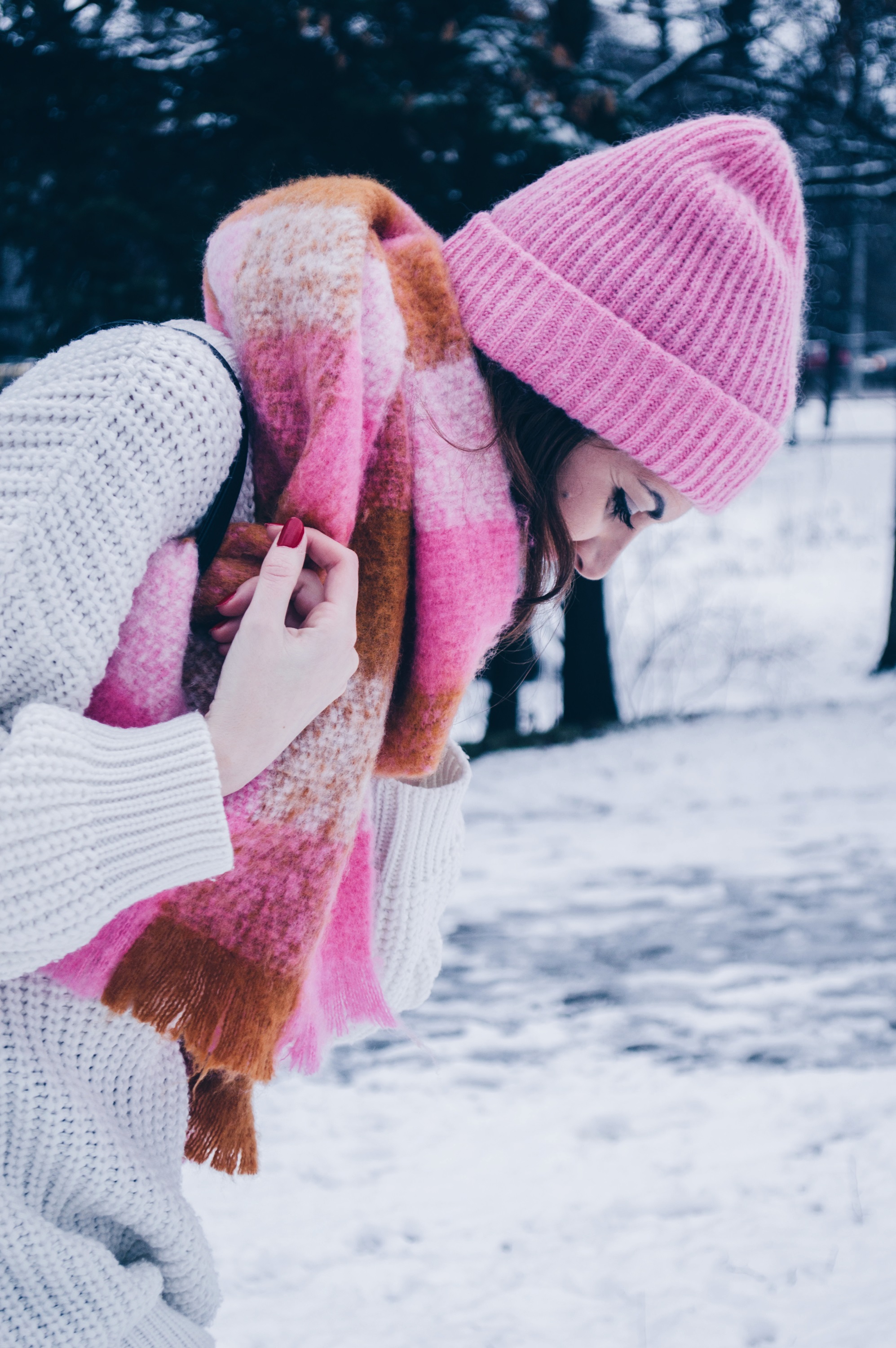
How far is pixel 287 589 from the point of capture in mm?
1092

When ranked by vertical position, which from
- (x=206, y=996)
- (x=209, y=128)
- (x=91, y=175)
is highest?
(x=209, y=128)

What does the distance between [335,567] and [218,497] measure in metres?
0.14

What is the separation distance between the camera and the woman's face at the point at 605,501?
146cm

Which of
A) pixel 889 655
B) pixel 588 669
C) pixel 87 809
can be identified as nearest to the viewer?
pixel 87 809

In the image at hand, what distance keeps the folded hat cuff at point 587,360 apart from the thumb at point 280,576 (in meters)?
0.42

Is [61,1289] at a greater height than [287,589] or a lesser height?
lesser

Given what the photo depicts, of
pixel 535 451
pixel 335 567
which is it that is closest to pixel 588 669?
pixel 535 451

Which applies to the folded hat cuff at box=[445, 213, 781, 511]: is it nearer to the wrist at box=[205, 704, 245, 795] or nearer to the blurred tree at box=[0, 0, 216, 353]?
the wrist at box=[205, 704, 245, 795]

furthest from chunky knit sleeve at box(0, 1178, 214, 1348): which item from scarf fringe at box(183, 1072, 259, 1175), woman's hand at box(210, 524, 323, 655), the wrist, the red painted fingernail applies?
the red painted fingernail

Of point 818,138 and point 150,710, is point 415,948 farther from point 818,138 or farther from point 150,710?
point 818,138

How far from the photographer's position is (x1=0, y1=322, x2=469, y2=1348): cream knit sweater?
98cm

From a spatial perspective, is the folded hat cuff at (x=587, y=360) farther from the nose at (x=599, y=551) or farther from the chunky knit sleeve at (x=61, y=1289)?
the chunky knit sleeve at (x=61, y=1289)

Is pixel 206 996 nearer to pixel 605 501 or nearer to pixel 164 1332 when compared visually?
pixel 164 1332

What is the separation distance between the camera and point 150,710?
111 centimetres
